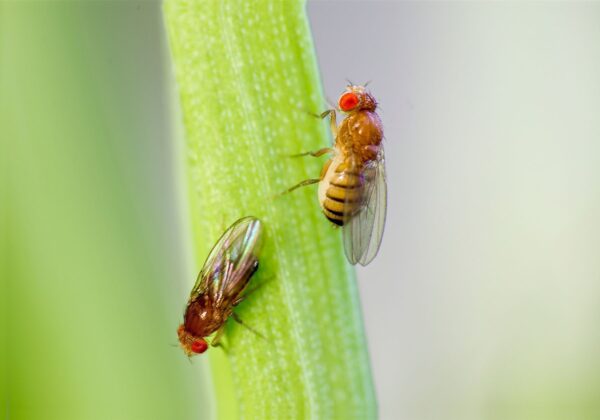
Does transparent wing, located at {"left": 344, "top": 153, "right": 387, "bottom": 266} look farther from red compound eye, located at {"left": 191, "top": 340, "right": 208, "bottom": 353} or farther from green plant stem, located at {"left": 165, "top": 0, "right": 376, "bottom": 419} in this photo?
red compound eye, located at {"left": 191, "top": 340, "right": 208, "bottom": 353}

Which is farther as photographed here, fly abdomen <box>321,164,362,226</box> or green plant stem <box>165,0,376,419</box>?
fly abdomen <box>321,164,362,226</box>

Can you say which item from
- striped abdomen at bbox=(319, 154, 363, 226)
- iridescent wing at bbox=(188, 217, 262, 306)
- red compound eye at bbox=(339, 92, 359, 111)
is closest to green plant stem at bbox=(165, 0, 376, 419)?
iridescent wing at bbox=(188, 217, 262, 306)

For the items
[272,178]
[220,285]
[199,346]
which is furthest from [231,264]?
[272,178]

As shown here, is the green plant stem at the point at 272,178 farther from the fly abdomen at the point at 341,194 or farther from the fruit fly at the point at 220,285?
the fly abdomen at the point at 341,194

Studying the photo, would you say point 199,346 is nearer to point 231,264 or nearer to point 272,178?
point 231,264

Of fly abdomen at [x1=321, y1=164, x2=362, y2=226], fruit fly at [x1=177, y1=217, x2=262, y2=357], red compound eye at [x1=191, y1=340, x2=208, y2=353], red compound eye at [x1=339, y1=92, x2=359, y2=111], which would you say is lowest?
red compound eye at [x1=191, y1=340, x2=208, y2=353]

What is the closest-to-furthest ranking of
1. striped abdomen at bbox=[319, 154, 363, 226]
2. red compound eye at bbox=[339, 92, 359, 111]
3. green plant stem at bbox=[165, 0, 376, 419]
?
green plant stem at bbox=[165, 0, 376, 419]
striped abdomen at bbox=[319, 154, 363, 226]
red compound eye at bbox=[339, 92, 359, 111]
